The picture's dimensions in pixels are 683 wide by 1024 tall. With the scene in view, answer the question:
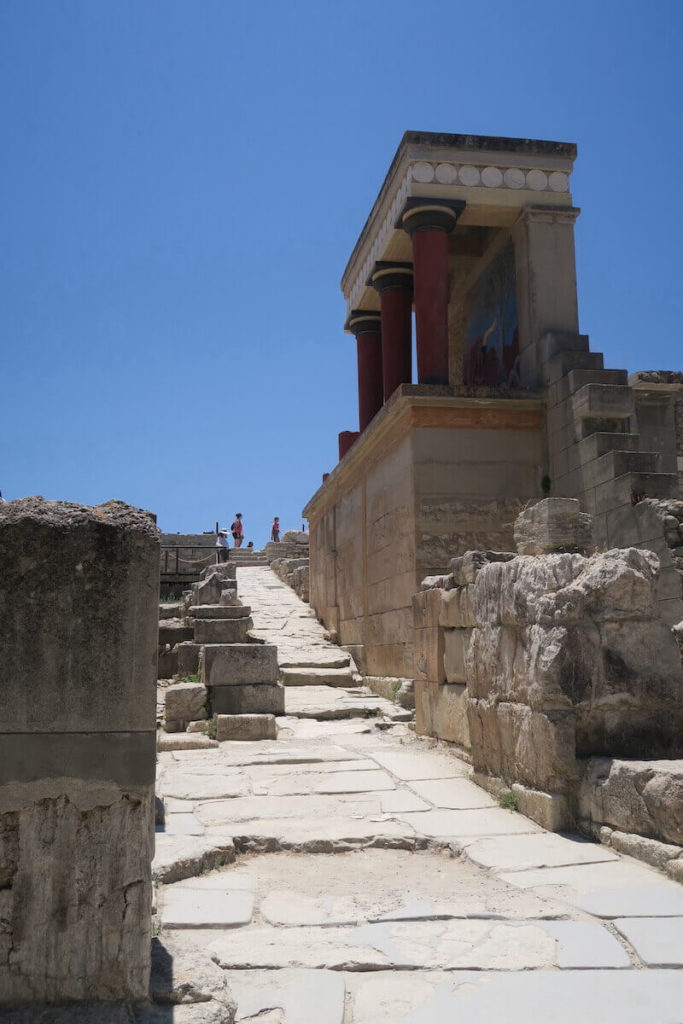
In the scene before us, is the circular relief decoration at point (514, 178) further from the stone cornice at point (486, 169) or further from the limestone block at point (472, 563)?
the limestone block at point (472, 563)

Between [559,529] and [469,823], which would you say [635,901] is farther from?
[559,529]

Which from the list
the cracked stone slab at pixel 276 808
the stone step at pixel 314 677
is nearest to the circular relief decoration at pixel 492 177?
the stone step at pixel 314 677

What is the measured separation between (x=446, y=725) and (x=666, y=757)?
8.78 feet

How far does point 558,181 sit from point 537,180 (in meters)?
0.32

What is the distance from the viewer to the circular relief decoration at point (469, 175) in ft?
42.0

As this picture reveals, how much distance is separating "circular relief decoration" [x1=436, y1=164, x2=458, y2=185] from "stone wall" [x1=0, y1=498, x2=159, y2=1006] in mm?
11610

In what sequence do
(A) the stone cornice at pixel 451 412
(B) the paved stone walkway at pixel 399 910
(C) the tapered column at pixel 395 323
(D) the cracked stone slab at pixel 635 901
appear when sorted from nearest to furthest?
(B) the paved stone walkway at pixel 399 910
(D) the cracked stone slab at pixel 635 901
(A) the stone cornice at pixel 451 412
(C) the tapered column at pixel 395 323

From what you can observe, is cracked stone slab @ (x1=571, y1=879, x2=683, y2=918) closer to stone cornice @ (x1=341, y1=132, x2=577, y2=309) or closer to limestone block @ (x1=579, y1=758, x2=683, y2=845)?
limestone block @ (x1=579, y1=758, x2=683, y2=845)

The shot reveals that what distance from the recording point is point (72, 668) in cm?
237

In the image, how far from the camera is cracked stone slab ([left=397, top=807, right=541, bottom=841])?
4.76 meters

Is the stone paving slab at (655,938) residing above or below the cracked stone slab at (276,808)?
below

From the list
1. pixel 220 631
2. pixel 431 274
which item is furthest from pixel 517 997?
pixel 431 274

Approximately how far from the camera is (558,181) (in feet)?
42.3

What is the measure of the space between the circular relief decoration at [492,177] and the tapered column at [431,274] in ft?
1.81
